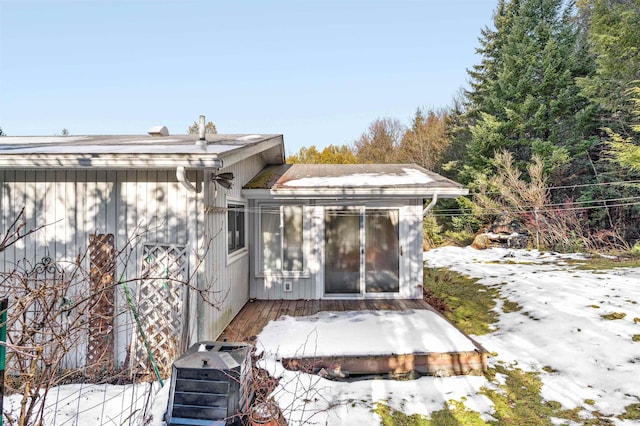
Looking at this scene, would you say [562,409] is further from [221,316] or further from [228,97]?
[228,97]

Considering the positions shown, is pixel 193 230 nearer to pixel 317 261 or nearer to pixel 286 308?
pixel 286 308

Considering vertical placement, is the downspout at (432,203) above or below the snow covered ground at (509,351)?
above

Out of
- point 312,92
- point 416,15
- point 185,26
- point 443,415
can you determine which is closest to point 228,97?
point 312,92

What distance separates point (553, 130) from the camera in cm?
1518

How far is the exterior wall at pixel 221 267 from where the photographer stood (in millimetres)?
4688

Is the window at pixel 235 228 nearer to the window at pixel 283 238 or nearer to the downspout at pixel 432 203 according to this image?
the window at pixel 283 238

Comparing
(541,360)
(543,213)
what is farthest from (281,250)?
(543,213)

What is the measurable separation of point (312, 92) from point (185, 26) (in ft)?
29.9

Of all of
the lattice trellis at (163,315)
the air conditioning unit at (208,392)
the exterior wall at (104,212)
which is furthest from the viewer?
the exterior wall at (104,212)

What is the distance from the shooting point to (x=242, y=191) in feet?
21.6

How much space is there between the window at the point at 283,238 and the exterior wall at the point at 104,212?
2545 millimetres

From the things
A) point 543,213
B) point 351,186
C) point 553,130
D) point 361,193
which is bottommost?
point 543,213

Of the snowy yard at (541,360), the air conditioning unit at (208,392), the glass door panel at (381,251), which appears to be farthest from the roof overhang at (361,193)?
the air conditioning unit at (208,392)

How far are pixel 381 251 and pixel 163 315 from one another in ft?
13.6
